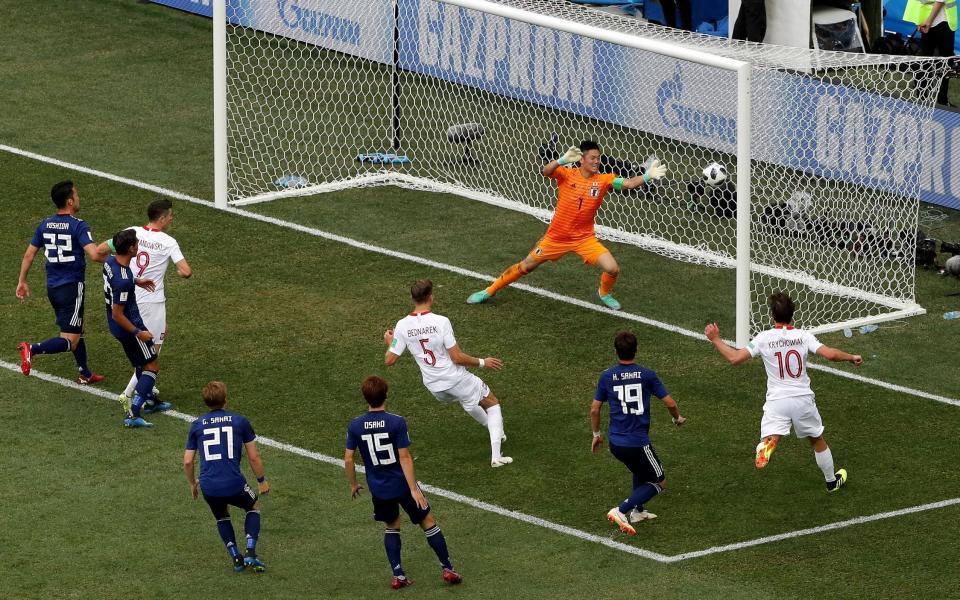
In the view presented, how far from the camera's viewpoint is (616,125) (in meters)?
21.2

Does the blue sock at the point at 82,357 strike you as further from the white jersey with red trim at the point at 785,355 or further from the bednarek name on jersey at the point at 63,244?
the white jersey with red trim at the point at 785,355

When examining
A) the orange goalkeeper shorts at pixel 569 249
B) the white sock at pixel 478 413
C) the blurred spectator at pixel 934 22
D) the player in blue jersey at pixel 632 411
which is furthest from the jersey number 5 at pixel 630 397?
the blurred spectator at pixel 934 22

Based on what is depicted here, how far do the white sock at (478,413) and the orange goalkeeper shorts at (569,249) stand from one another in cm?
362

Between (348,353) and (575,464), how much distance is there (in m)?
3.27

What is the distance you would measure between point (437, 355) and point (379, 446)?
2.24m

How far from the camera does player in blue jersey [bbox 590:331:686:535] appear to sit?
1381cm

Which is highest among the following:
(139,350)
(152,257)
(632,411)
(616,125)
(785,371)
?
(616,125)

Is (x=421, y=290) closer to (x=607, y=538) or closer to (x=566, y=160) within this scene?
(x=607, y=538)

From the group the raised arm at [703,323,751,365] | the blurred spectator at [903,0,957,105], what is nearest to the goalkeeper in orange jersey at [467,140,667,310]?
the raised arm at [703,323,751,365]

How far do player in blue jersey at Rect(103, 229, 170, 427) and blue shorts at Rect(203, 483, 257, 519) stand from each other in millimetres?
2859

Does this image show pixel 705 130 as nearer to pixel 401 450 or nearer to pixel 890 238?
pixel 890 238

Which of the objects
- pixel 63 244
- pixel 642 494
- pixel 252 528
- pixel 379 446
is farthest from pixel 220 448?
pixel 63 244

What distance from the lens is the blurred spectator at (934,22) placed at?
982 inches

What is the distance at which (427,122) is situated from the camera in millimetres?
23078
